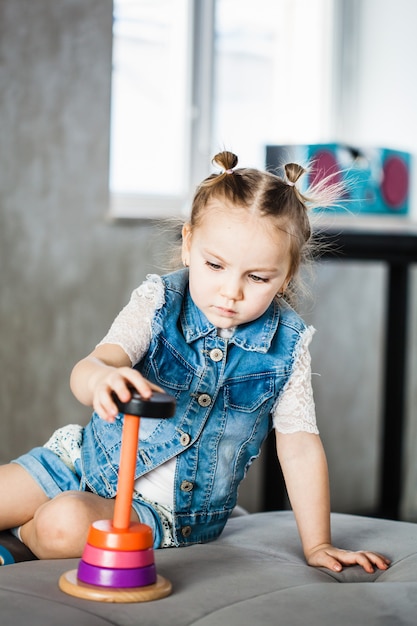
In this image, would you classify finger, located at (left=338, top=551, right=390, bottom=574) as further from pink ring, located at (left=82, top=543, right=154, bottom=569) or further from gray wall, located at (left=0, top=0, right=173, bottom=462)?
gray wall, located at (left=0, top=0, right=173, bottom=462)

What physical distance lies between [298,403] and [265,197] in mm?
304

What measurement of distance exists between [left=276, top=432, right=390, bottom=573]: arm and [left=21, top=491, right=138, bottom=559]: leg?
0.88 ft

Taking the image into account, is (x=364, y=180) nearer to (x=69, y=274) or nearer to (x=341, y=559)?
(x=69, y=274)

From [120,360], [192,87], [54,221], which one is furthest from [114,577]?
[192,87]

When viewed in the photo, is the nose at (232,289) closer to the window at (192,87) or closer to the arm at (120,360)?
the arm at (120,360)

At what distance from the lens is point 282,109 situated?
10.5 ft

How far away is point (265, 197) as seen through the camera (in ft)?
4.12

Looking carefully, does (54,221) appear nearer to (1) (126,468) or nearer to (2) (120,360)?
(2) (120,360)

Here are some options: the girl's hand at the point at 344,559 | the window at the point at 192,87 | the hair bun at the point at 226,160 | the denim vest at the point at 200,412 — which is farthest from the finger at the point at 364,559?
the window at the point at 192,87

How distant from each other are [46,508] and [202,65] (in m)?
2.00

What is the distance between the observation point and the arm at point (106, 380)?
944 mm

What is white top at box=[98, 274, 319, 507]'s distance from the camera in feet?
4.12

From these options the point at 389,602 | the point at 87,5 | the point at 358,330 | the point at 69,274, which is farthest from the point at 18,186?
the point at 389,602

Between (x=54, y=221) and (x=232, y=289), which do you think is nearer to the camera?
(x=232, y=289)
